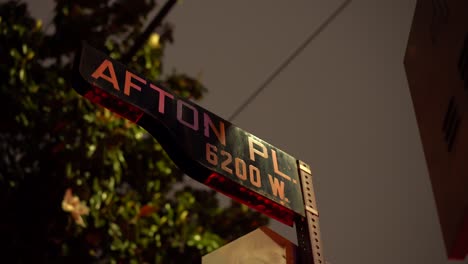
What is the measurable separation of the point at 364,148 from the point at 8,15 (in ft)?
17.3

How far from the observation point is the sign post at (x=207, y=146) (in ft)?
9.08

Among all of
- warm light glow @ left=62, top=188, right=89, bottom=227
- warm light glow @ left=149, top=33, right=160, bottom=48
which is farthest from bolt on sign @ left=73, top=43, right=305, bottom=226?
warm light glow @ left=149, top=33, right=160, bottom=48

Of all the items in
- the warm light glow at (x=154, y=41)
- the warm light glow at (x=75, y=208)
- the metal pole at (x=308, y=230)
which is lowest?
the metal pole at (x=308, y=230)

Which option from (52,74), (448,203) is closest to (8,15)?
(52,74)

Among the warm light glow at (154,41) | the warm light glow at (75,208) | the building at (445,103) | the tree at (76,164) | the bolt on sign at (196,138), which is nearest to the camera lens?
the bolt on sign at (196,138)

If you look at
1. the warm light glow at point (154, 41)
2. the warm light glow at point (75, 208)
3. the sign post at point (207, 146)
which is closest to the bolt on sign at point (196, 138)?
the sign post at point (207, 146)

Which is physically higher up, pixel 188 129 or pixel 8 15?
pixel 8 15

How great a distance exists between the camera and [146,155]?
784 cm

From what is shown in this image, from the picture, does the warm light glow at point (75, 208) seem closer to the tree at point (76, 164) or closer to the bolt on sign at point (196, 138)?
the tree at point (76, 164)

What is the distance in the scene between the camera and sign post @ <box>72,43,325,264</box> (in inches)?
109

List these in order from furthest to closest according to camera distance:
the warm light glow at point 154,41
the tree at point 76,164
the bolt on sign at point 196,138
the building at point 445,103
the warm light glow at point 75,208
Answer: the warm light glow at point 154,41 → the tree at point 76,164 → the warm light glow at point 75,208 → the building at point 445,103 → the bolt on sign at point 196,138

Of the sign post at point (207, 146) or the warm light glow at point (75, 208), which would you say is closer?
the sign post at point (207, 146)

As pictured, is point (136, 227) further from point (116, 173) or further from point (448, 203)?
point (448, 203)

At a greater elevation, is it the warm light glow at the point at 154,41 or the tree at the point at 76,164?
the warm light glow at the point at 154,41
